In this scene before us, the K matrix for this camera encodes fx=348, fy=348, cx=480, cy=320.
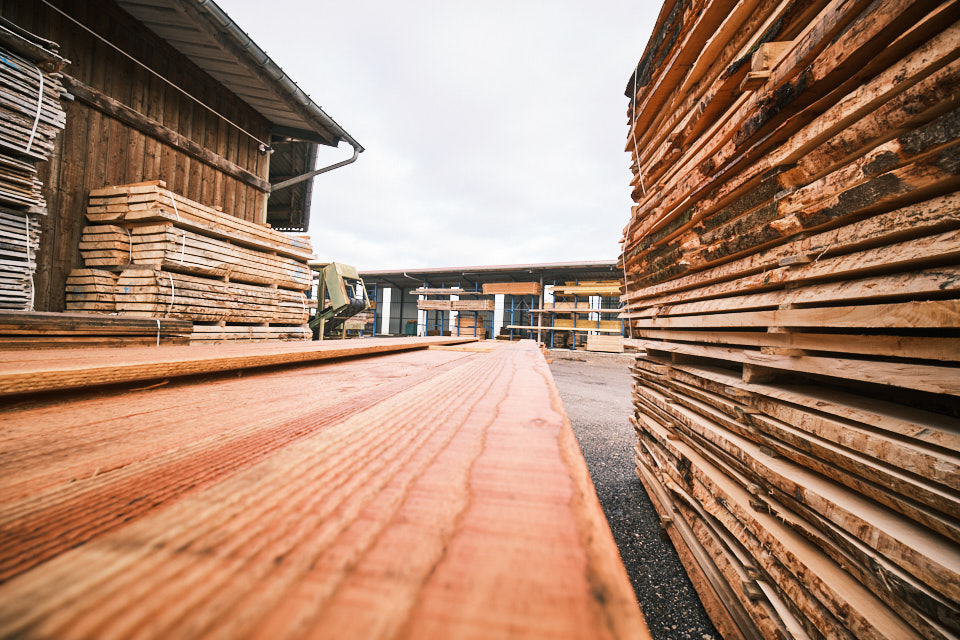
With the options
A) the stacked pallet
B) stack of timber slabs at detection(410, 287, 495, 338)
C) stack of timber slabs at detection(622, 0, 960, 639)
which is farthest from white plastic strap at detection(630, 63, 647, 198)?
stack of timber slabs at detection(410, 287, 495, 338)

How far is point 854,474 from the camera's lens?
121cm

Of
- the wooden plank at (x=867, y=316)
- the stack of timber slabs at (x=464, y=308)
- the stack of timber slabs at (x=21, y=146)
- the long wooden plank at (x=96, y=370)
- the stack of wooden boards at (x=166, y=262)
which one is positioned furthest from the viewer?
the stack of timber slabs at (x=464, y=308)

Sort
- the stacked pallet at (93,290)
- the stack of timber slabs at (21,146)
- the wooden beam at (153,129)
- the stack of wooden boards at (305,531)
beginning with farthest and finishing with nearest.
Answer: the wooden beam at (153,129) → the stacked pallet at (93,290) → the stack of timber slabs at (21,146) → the stack of wooden boards at (305,531)

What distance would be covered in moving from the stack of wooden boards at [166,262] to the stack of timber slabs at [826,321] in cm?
497

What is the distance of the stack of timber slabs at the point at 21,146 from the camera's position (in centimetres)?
293

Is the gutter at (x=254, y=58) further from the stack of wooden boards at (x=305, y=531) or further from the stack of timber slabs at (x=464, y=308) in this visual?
the stack of timber slabs at (x=464, y=308)

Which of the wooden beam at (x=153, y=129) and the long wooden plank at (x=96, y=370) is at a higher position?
the wooden beam at (x=153, y=129)

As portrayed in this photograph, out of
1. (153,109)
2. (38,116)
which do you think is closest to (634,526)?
(38,116)

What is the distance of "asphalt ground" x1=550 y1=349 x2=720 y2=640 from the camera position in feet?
6.70

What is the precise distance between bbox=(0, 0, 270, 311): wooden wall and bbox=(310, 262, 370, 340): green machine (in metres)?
3.09

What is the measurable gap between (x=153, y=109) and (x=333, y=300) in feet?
15.6

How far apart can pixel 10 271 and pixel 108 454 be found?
4447mm

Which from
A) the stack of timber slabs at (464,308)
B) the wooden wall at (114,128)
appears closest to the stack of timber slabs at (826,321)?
the wooden wall at (114,128)

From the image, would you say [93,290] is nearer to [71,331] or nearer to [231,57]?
[71,331]
